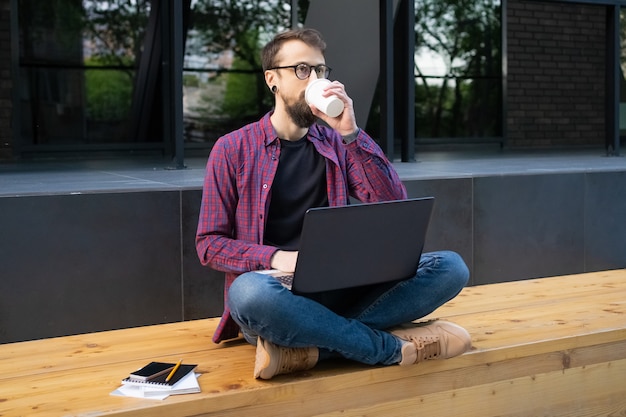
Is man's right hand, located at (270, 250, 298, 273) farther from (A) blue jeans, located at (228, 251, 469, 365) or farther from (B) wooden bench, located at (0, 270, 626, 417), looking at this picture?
(B) wooden bench, located at (0, 270, 626, 417)

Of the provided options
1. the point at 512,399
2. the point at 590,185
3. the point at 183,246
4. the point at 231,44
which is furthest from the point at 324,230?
the point at 231,44

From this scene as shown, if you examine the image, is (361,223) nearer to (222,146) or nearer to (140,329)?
(222,146)

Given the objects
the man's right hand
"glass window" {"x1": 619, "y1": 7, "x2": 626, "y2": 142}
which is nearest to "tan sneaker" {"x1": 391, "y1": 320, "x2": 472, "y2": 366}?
the man's right hand

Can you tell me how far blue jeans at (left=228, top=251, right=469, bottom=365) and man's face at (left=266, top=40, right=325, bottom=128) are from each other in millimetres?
552

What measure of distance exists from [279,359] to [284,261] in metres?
0.32

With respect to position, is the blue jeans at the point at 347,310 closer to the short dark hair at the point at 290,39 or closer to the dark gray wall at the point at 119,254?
the short dark hair at the point at 290,39

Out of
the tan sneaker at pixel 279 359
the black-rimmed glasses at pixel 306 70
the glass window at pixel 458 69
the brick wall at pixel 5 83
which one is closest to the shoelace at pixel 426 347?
the tan sneaker at pixel 279 359

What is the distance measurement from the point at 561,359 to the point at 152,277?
1.75 meters

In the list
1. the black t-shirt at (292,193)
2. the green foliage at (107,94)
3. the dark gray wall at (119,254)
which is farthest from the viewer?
the green foliage at (107,94)

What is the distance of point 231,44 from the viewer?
8922mm

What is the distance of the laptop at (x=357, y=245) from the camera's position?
2.66 meters

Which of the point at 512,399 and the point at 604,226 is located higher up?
the point at 604,226

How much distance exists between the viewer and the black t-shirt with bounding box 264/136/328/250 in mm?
3066

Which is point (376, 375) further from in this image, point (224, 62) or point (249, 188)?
point (224, 62)
